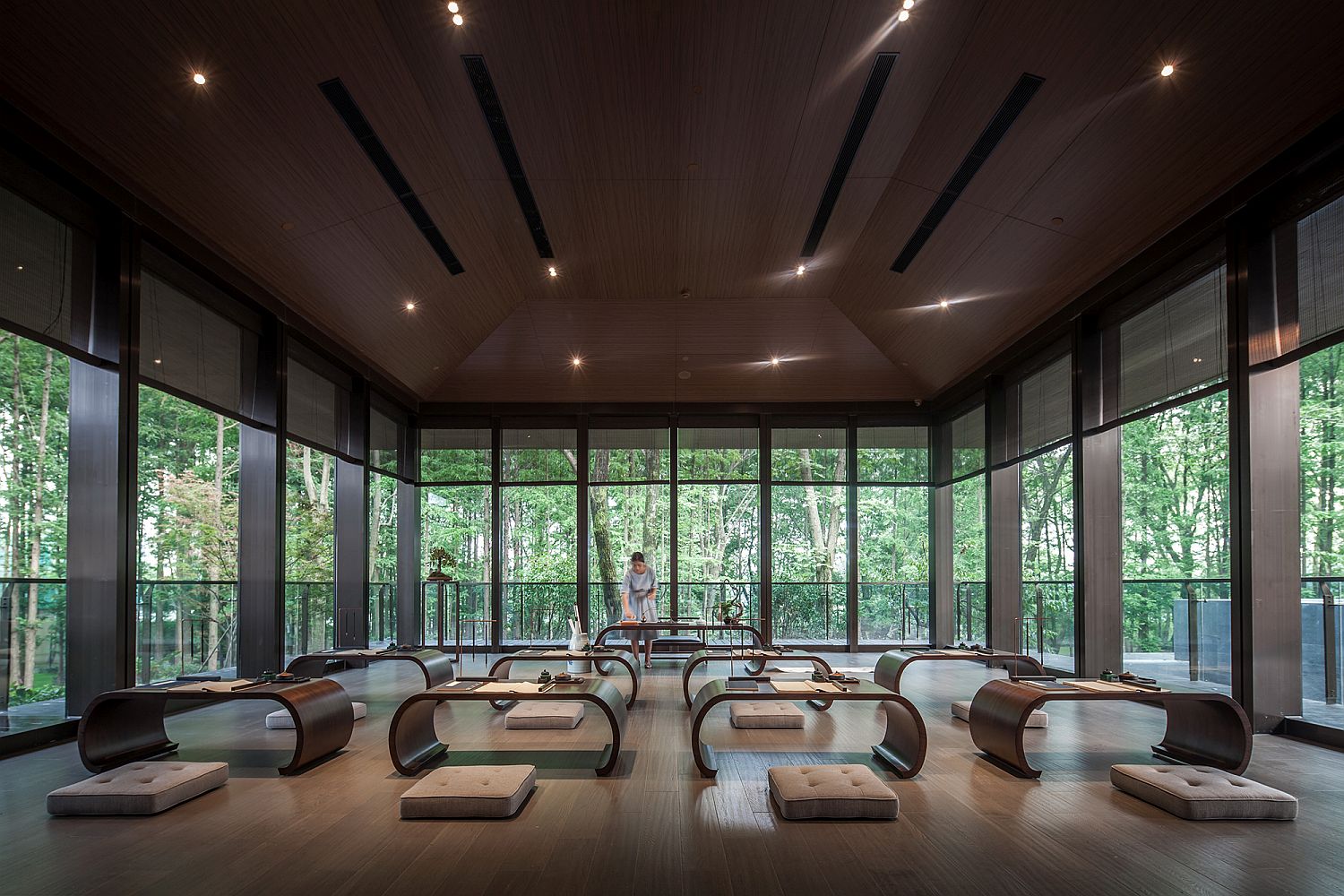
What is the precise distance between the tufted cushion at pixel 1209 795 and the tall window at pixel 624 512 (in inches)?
362

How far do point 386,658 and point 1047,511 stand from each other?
7314mm

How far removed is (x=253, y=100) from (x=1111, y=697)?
6841 millimetres

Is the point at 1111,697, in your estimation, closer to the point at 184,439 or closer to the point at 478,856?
the point at 478,856

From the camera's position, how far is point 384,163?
24.9 ft

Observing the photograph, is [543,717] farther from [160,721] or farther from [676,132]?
[676,132]

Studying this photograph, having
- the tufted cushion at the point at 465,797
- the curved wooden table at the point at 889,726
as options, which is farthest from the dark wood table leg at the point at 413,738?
the curved wooden table at the point at 889,726

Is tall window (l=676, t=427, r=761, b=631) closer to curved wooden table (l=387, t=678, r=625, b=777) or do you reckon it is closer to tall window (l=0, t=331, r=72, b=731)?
curved wooden table (l=387, t=678, r=625, b=777)

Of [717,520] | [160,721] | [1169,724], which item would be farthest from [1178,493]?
[160,721]

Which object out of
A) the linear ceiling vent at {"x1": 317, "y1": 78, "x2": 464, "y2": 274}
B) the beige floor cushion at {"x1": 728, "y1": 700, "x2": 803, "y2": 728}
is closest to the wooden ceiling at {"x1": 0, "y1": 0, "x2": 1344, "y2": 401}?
the linear ceiling vent at {"x1": 317, "y1": 78, "x2": 464, "y2": 274}

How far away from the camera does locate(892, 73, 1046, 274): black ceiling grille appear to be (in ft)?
21.5

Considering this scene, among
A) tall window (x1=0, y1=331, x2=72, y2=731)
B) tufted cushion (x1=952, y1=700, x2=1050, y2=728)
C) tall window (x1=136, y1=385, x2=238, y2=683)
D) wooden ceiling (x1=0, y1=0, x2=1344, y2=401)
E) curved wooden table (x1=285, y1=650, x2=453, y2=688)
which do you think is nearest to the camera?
wooden ceiling (x1=0, y1=0, x2=1344, y2=401)

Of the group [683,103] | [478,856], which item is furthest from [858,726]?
[683,103]

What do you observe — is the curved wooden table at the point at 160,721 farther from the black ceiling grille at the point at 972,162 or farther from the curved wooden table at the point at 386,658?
the black ceiling grille at the point at 972,162

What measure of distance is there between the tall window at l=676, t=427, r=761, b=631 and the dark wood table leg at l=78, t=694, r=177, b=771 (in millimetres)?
8501
